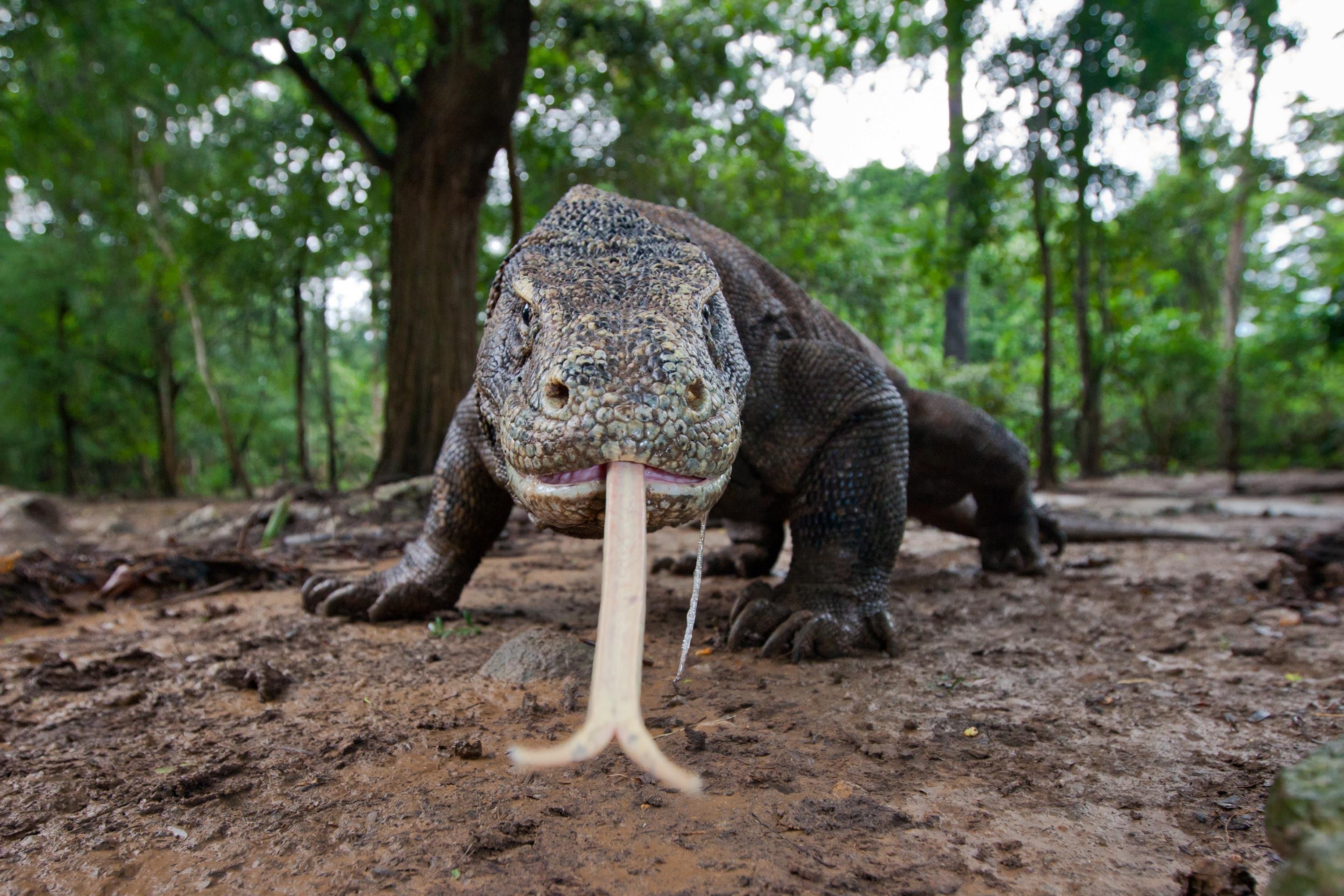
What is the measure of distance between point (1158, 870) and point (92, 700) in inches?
94.1

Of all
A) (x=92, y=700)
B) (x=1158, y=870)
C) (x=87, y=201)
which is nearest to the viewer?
(x=1158, y=870)

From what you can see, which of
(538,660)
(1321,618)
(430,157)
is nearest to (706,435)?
(538,660)

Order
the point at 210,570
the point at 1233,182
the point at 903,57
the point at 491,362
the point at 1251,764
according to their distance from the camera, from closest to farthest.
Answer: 1. the point at 1251,764
2. the point at 491,362
3. the point at 210,570
4. the point at 903,57
5. the point at 1233,182

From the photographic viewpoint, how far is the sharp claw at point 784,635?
2.38 meters

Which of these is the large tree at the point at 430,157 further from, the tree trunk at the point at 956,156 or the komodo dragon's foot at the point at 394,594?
the tree trunk at the point at 956,156

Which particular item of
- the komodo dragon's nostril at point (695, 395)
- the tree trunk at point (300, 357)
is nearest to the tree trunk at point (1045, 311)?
the komodo dragon's nostril at point (695, 395)

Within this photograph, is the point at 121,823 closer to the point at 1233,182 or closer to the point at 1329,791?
the point at 1329,791

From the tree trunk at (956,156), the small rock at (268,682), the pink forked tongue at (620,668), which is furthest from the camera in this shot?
the tree trunk at (956,156)

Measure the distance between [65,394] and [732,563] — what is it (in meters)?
18.1

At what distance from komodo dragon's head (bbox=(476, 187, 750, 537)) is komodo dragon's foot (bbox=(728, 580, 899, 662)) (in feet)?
3.00

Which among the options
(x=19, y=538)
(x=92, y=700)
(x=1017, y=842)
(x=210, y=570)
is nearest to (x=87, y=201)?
(x=19, y=538)

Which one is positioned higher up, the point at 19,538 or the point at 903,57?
the point at 903,57

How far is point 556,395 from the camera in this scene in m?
1.39

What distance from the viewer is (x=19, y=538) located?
576 centimetres
